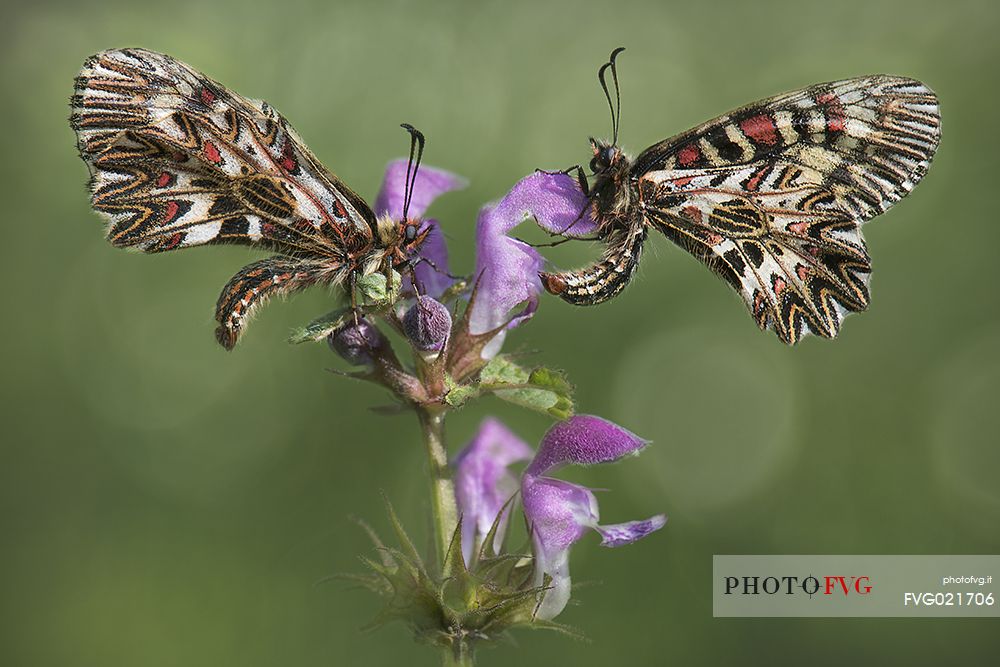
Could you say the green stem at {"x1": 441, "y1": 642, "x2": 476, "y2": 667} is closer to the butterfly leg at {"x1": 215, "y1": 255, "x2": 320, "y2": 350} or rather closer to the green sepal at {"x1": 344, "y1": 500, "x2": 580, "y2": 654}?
the green sepal at {"x1": 344, "y1": 500, "x2": 580, "y2": 654}

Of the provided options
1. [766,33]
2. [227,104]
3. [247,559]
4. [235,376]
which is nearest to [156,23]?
[235,376]

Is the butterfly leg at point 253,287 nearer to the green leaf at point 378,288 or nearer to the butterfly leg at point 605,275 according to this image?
the green leaf at point 378,288

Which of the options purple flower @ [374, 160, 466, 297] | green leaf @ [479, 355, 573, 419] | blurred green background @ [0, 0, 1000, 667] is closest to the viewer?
green leaf @ [479, 355, 573, 419]

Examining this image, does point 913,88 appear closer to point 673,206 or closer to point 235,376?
point 673,206

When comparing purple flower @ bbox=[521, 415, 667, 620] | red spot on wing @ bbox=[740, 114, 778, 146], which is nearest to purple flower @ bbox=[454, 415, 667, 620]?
purple flower @ bbox=[521, 415, 667, 620]

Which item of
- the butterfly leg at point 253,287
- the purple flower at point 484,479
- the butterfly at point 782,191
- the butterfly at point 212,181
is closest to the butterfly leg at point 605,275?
the butterfly at point 782,191

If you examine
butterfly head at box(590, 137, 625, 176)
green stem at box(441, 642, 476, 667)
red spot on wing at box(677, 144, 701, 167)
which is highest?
red spot on wing at box(677, 144, 701, 167)
